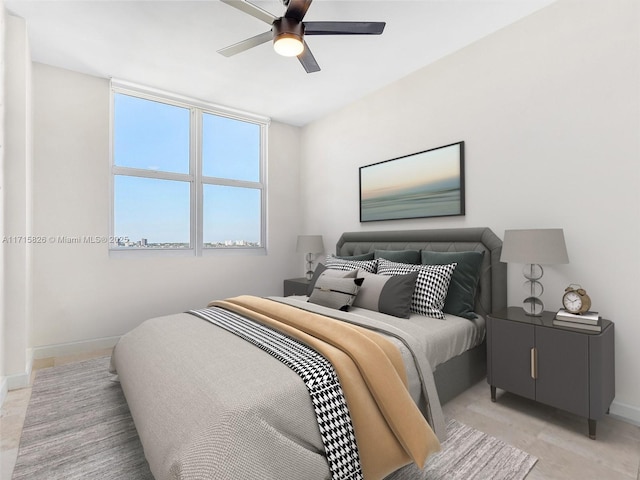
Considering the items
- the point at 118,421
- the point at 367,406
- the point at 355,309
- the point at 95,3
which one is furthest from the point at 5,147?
the point at 367,406

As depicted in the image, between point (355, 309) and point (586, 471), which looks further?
point (355, 309)

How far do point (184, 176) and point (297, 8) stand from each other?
102 inches

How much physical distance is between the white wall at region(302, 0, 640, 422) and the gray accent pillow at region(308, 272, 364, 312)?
42.0 inches

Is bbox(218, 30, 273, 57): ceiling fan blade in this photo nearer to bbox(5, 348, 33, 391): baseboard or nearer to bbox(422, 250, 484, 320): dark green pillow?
bbox(422, 250, 484, 320): dark green pillow

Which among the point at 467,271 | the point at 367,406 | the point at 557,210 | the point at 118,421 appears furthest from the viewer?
the point at 467,271

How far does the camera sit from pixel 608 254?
6.84ft

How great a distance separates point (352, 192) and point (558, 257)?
231 cm

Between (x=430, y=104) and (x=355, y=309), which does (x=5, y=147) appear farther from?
(x=430, y=104)

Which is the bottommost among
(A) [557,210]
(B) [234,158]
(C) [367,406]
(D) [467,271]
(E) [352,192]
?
(C) [367,406]

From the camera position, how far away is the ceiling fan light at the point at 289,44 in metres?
1.98

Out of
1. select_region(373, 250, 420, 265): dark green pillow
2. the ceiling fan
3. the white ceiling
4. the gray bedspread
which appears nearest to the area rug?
the gray bedspread

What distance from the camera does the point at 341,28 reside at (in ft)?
6.59

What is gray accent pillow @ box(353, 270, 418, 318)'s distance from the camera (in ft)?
7.84

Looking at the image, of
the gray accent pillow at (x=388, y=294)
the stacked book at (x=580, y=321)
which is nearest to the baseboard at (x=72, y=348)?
the gray accent pillow at (x=388, y=294)
